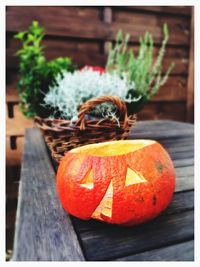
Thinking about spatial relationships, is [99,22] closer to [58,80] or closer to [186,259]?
[58,80]

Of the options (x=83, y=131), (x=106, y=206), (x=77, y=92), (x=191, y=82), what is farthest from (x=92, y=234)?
(x=191, y=82)

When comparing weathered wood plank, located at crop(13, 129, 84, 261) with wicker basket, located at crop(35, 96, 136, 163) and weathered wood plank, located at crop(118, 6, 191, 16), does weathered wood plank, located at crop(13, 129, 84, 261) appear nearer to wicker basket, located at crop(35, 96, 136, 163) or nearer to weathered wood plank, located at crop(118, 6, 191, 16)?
wicker basket, located at crop(35, 96, 136, 163)

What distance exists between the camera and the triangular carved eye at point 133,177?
0.44 metres

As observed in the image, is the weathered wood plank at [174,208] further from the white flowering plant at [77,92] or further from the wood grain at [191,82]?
the wood grain at [191,82]

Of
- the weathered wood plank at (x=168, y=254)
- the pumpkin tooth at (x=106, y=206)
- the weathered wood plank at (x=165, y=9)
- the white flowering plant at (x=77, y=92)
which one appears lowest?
the weathered wood plank at (x=168, y=254)

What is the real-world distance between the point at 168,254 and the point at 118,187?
→ 13 centimetres

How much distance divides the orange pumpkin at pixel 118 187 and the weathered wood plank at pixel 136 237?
19 millimetres

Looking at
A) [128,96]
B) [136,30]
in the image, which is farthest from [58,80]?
[136,30]

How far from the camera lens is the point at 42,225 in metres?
0.45

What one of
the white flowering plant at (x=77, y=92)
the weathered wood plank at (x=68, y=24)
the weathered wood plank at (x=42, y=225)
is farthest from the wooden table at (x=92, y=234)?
the weathered wood plank at (x=68, y=24)

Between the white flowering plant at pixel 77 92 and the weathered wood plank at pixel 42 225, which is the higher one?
the white flowering plant at pixel 77 92

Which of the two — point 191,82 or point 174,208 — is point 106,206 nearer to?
point 174,208

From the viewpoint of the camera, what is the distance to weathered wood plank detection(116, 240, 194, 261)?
0.36m

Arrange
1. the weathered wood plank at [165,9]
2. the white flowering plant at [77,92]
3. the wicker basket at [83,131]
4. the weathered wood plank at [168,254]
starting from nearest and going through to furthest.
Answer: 1. the weathered wood plank at [168,254]
2. the wicker basket at [83,131]
3. the white flowering plant at [77,92]
4. the weathered wood plank at [165,9]
